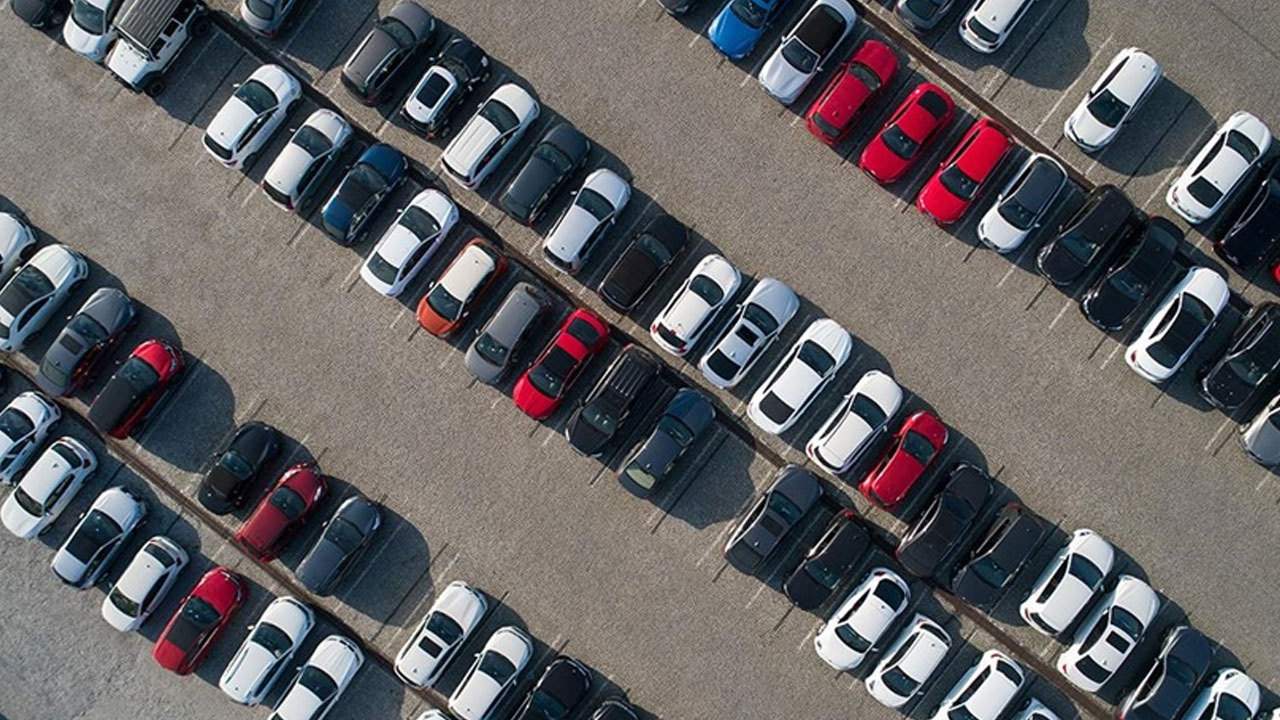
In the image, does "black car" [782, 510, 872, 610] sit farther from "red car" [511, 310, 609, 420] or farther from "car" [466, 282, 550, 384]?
"car" [466, 282, 550, 384]

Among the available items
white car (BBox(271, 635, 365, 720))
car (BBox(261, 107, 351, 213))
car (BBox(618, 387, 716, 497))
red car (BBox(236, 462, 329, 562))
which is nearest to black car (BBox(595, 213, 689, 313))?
car (BBox(618, 387, 716, 497))

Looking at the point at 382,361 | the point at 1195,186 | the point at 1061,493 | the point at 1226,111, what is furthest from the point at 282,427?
the point at 1226,111

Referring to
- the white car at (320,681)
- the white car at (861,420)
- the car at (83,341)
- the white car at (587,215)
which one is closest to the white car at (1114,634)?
the white car at (861,420)

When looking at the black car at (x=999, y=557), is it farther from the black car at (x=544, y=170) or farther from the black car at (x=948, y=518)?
the black car at (x=544, y=170)

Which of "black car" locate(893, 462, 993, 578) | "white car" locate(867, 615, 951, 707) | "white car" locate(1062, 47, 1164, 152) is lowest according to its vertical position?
"white car" locate(867, 615, 951, 707)

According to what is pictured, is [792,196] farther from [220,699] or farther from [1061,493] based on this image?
[220,699]

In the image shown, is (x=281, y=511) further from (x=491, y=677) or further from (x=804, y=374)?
(x=804, y=374)
